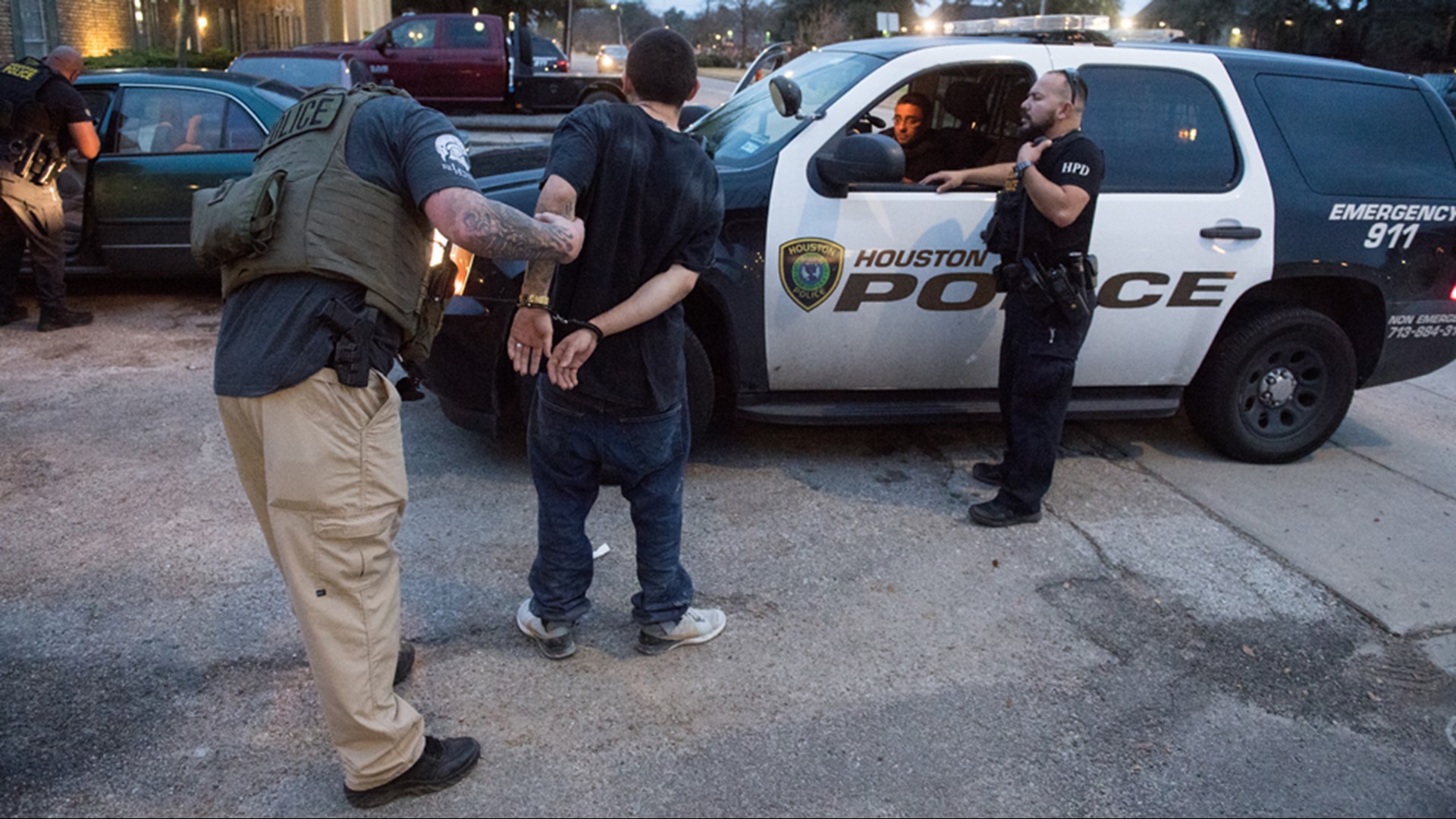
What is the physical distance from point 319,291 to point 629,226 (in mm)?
827

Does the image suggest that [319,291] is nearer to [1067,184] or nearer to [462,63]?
[1067,184]

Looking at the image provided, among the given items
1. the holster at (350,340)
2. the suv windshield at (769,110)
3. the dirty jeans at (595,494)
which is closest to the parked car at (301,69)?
the suv windshield at (769,110)

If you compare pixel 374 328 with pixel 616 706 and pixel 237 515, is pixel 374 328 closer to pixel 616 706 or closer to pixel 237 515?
pixel 616 706

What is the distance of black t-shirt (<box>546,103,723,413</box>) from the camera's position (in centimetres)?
278

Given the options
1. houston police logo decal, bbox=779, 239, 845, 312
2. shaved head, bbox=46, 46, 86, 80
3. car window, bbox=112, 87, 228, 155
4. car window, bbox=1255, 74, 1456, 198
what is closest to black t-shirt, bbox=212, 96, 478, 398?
houston police logo decal, bbox=779, 239, 845, 312

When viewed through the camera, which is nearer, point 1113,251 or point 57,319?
point 1113,251

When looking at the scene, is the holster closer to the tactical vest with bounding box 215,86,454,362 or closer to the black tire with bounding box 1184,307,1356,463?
the tactical vest with bounding box 215,86,454,362

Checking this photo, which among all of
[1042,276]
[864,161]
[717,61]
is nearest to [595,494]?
[864,161]

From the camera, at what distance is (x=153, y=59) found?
57.8 feet

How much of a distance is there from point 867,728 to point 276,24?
28.9 metres

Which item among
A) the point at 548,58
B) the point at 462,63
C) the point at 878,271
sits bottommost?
the point at 878,271

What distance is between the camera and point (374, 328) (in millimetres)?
2438

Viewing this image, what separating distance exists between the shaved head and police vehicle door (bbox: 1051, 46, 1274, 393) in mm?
5567

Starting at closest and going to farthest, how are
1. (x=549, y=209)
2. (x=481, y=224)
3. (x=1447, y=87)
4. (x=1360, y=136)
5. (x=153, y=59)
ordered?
(x=481, y=224) < (x=549, y=209) < (x=1360, y=136) < (x=153, y=59) < (x=1447, y=87)
